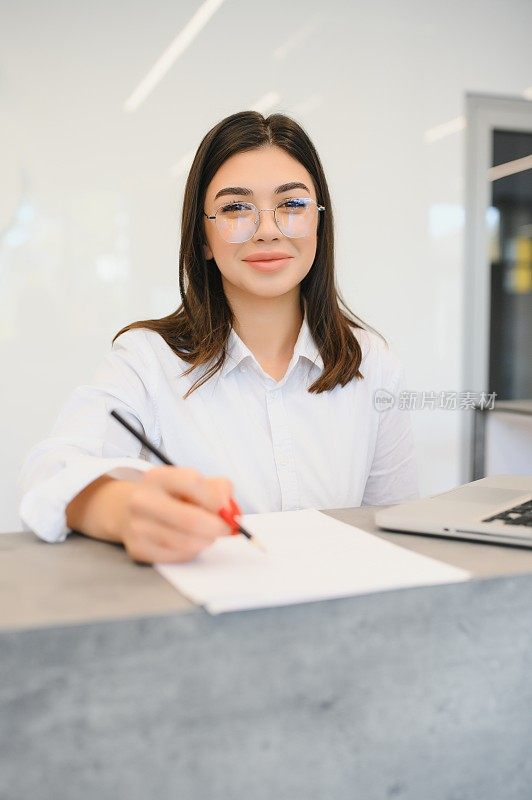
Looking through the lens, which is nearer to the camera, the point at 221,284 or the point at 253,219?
the point at 253,219

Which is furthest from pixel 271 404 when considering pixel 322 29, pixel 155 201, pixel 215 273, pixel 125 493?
pixel 322 29

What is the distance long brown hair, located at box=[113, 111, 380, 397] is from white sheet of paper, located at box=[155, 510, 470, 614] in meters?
0.65

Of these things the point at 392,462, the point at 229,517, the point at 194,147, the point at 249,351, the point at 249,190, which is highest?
the point at 194,147

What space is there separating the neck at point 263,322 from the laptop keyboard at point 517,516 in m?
0.70

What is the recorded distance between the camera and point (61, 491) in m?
0.86

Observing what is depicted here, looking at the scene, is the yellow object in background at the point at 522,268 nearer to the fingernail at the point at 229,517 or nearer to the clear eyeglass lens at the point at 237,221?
the clear eyeglass lens at the point at 237,221

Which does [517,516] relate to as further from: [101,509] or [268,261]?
[268,261]

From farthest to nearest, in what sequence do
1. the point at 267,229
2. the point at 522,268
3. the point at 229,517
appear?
the point at 522,268 → the point at 267,229 → the point at 229,517

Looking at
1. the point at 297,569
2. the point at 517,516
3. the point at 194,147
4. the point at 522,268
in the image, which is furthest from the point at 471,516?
the point at 522,268

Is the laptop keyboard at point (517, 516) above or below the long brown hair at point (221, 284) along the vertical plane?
below

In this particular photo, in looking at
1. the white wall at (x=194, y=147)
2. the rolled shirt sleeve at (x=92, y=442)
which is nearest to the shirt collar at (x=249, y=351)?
the rolled shirt sleeve at (x=92, y=442)

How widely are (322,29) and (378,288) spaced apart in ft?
3.50

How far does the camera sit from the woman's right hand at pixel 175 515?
0.67 m

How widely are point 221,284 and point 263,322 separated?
118 millimetres
